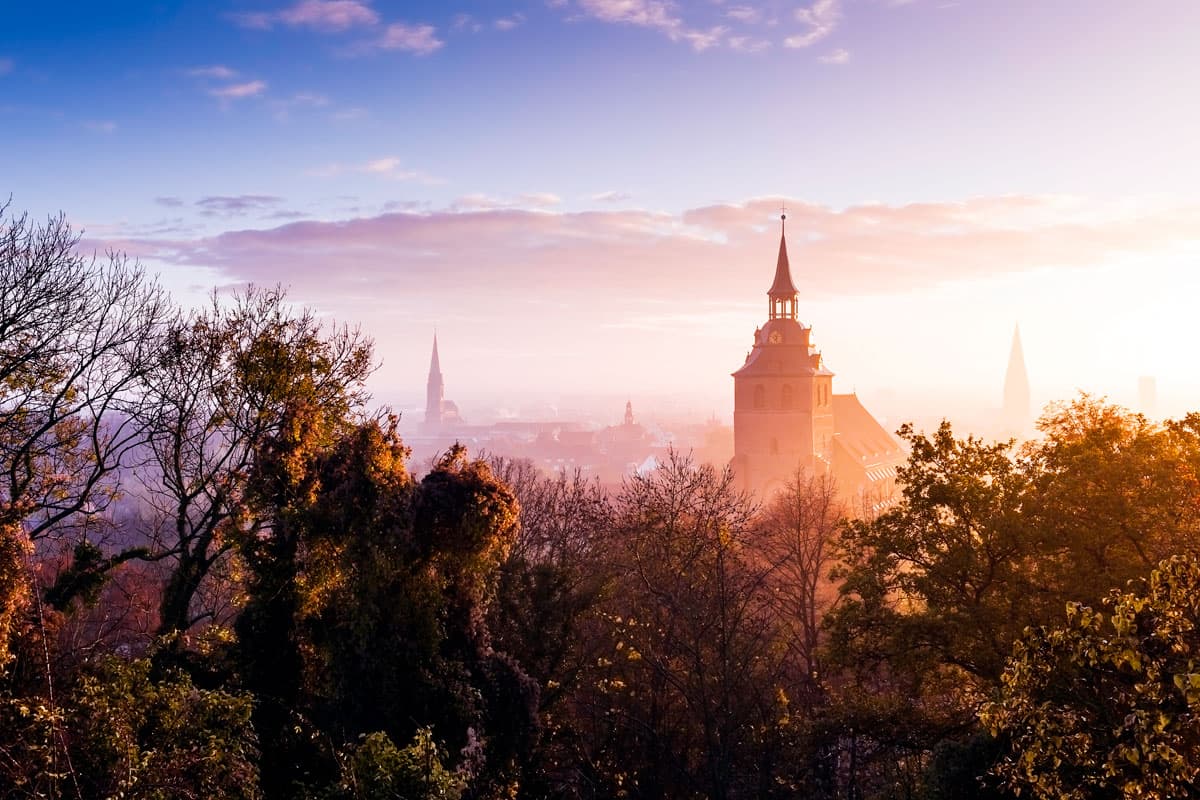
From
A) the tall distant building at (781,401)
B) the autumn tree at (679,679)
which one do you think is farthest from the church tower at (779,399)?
the autumn tree at (679,679)

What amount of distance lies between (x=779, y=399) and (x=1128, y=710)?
56.6 meters

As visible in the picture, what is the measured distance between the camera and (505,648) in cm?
1543

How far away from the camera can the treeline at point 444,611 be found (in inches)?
360

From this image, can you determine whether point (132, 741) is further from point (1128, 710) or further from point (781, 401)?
point (781, 401)

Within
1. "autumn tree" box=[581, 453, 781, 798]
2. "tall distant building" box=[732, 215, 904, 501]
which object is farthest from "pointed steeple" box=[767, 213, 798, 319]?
"autumn tree" box=[581, 453, 781, 798]

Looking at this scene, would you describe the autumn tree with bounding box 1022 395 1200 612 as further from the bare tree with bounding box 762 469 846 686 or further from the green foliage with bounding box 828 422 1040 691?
the bare tree with bounding box 762 469 846 686

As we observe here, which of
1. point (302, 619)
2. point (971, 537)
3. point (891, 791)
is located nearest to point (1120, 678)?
point (971, 537)

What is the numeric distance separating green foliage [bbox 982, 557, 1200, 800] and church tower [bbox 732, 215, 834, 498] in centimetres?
5530

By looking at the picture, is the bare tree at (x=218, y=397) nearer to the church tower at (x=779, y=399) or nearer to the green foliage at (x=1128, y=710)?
the green foliage at (x=1128, y=710)

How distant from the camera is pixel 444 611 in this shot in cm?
1270

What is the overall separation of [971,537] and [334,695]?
472 inches

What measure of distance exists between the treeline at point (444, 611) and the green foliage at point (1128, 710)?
70 mm

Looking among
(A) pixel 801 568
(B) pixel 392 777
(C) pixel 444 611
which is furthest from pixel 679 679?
(B) pixel 392 777

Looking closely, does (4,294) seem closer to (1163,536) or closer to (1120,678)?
(1120,678)
